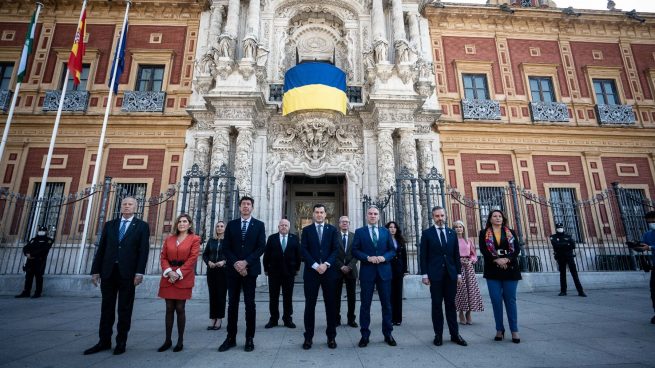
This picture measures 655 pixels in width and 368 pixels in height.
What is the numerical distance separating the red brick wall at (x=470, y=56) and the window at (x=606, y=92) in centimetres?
472

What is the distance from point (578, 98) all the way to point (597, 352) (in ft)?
48.5

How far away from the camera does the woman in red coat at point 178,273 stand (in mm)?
3730

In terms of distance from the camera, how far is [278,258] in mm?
5578

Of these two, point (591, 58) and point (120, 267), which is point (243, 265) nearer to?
point (120, 267)

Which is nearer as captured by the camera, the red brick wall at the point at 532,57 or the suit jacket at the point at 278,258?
the suit jacket at the point at 278,258

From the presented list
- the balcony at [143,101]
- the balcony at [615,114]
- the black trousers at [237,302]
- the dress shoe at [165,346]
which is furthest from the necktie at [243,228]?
the balcony at [615,114]

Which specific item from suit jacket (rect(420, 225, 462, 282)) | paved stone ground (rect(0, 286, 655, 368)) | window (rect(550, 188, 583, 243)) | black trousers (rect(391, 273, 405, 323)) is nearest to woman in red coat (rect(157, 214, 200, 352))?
paved stone ground (rect(0, 286, 655, 368))

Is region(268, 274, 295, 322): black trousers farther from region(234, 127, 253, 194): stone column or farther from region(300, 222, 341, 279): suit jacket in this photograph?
region(234, 127, 253, 194): stone column

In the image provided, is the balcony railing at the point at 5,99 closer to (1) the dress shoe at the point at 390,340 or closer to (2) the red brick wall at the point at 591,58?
(1) the dress shoe at the point at 390,340

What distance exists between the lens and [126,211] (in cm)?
405

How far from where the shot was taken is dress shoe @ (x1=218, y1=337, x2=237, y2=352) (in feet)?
12.2

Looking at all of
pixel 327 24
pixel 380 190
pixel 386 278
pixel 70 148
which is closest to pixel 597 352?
pixel 386 278

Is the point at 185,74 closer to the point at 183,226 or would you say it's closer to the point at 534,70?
the point at 183,226

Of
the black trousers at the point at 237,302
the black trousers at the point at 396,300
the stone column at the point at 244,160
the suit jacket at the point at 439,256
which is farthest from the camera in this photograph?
the stone column at the point at 244,160
